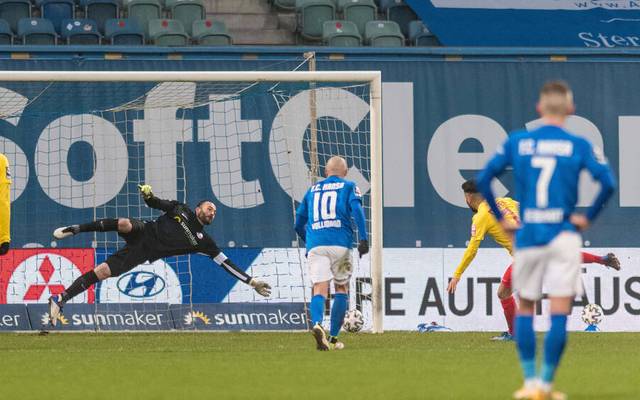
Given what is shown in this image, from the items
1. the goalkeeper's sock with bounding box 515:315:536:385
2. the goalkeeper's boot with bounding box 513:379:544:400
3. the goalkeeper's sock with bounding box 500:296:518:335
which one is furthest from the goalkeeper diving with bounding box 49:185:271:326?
the goalkeeper's boot with bounding box 513:379:544:400

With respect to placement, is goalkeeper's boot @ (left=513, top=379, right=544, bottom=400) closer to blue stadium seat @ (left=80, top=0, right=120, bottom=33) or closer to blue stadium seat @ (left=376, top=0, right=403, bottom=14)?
blue stadium seat @ (left=80, top=0, right=120, bottom=33)

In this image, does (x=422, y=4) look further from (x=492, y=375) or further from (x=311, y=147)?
(x=492, y=375)

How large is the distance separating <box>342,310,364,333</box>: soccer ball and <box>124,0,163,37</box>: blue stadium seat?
7103 mm

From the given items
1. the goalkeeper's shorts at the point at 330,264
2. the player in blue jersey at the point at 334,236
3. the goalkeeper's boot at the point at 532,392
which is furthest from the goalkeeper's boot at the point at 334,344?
the goalkeeper's boot at the point at 532,392

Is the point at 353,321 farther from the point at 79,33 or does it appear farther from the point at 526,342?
the point at 526,342

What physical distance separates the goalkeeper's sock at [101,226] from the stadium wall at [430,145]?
1032 mm

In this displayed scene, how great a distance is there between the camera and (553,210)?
8109 millimetres

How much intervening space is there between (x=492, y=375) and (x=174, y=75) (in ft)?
23.4

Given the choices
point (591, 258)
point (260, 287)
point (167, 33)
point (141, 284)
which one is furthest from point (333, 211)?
point (167, 33)

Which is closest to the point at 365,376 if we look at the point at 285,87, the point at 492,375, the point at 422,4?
the point at 492,375

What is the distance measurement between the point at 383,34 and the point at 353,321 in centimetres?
669

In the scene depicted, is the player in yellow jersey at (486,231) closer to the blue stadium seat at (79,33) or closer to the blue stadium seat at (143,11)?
the blue stadium seat at (79,33)

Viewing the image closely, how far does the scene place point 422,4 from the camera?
22.1 metres

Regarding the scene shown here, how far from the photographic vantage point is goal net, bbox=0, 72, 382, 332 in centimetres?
1739
